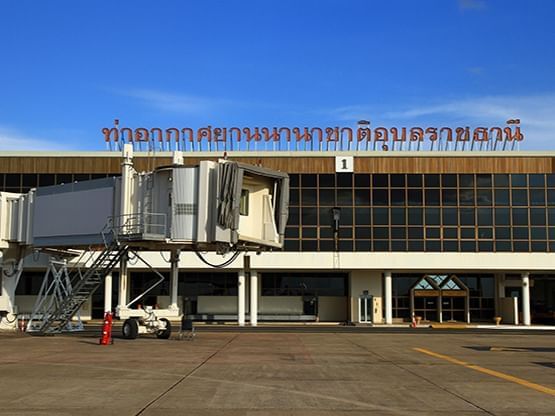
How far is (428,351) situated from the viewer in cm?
2742

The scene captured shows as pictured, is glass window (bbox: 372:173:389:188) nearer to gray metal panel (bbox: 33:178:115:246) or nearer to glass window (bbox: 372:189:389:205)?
glass window (bbox: 372:189:389:205)

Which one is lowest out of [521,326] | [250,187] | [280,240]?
[521,326]

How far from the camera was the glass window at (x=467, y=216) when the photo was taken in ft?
181

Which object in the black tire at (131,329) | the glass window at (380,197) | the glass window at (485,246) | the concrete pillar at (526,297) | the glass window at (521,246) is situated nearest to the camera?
the black tire at (131,329)

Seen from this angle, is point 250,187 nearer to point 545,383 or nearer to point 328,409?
point 545,383

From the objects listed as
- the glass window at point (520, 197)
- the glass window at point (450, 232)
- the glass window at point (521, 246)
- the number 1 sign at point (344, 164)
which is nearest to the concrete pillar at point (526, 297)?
the glass window at point (521, 246)

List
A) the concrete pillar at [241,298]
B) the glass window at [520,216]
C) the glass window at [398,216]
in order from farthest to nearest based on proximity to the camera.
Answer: the glass window at [398,216], the glass window at [520,216], the concrete pillar at [241,298]

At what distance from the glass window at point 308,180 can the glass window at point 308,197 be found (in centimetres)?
41

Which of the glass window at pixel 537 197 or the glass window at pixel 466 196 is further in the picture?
the glass window at pixel 466 196

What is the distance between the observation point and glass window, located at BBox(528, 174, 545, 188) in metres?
55.4

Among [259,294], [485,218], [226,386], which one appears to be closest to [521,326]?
[485,218]

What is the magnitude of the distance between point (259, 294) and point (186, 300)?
638cm

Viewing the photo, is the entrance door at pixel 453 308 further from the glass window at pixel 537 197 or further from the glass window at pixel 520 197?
the glass window at pixel 537 197

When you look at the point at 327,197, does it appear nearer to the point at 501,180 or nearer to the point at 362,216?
the point at 362,216
